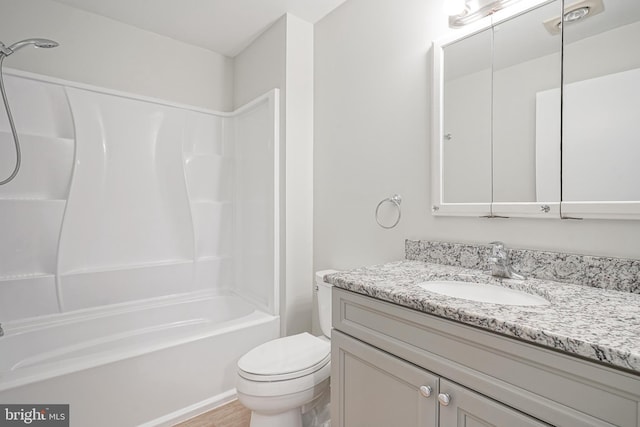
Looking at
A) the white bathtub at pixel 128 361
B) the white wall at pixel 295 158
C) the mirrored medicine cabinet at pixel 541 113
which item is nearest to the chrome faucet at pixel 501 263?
the mirrored medicine cabinet at pixel 541 113

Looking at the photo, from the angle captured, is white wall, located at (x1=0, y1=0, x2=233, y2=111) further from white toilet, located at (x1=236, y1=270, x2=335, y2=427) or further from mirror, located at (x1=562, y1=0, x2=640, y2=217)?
mirror, located at (x1=562, y1=0, x2=640, y2=217)

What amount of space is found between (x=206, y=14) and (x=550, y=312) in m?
2.46

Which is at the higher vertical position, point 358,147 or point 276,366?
point 358,147

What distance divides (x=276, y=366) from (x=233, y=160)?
1.84 meters

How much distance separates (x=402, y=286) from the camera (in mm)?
1021

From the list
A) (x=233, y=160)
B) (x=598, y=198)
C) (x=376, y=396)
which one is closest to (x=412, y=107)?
(x=598, y=198)

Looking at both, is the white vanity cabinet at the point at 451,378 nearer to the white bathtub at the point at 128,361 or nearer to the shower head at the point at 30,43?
the white bathtub at the point at 128,361

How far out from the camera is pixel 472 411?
2.53 ft

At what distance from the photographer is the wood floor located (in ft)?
5.50

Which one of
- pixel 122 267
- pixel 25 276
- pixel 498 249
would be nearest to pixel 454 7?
pixel 498 249

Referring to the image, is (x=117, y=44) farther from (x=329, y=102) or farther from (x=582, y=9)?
(x=582, y=9)

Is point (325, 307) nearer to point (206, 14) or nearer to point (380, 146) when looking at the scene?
point (380, 146)

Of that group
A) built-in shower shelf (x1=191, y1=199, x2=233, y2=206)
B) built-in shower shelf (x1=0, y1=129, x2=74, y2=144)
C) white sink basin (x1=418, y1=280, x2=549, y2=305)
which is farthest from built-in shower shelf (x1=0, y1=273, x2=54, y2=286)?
white sink basin (x1=418, y1=280, x2=549, y2=305)

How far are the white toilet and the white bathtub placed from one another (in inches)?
17.8
